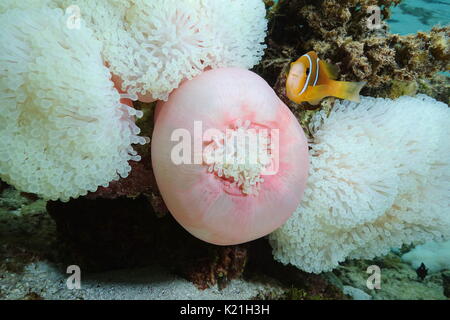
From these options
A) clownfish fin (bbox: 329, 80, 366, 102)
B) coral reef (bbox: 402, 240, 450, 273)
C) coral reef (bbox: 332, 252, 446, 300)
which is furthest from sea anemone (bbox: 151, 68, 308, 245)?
coral reef (bbox: 402, 240, 450, 273)

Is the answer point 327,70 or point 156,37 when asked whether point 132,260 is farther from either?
point 327,70

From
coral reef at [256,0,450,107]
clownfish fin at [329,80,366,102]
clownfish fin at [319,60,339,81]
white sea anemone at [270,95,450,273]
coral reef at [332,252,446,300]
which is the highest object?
coral reef at [256,0,450,107]

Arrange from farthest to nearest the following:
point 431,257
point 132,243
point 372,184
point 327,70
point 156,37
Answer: point 431,257
point 132,243
point 372,184
point 327,70
point 156,37

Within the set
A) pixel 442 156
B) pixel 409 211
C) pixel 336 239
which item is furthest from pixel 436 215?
pixel 336 239

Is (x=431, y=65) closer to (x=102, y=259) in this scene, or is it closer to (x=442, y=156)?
(x=442, y=156)

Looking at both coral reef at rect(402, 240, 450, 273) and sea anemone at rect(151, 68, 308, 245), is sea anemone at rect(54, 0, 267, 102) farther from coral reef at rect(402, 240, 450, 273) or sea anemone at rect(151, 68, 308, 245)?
coral reef at rect(402, 240, 450, 273)

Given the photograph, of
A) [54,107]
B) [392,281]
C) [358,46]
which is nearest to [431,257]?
[392,281]
